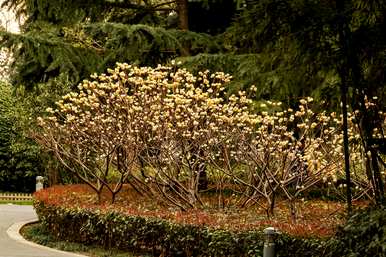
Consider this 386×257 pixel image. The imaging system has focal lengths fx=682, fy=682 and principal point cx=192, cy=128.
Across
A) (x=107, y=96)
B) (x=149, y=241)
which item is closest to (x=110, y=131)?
(x=107, y=96)

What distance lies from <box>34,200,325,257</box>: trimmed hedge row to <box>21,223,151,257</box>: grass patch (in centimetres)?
11

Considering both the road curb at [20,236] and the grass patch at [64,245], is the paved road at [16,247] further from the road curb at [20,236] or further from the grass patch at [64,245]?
the grass patch at [64,245]

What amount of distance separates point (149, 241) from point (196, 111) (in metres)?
2.65

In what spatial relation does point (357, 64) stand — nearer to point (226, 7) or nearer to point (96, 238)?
point (96, 238)

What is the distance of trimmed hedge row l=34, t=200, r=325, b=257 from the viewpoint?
7.76m

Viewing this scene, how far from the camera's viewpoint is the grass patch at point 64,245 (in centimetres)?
1049

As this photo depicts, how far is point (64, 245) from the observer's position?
455 inches

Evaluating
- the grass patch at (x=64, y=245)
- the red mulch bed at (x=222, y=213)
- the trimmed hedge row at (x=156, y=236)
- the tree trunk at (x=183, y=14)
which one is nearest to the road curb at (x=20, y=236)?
the grass patch at (x=64, y=245)

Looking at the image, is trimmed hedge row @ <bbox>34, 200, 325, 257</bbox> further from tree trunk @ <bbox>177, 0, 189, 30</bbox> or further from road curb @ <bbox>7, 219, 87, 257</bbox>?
tree trunk @ <bbox>177, 0, 189, 30</bbox>

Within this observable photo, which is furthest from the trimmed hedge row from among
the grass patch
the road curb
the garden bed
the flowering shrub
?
the flowering shrub

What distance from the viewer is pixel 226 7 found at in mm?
17500

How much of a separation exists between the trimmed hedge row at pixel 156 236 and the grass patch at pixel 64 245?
0.11m

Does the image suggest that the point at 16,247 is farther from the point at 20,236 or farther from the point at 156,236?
the point at 156,236

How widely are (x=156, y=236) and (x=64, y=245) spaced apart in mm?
2475
